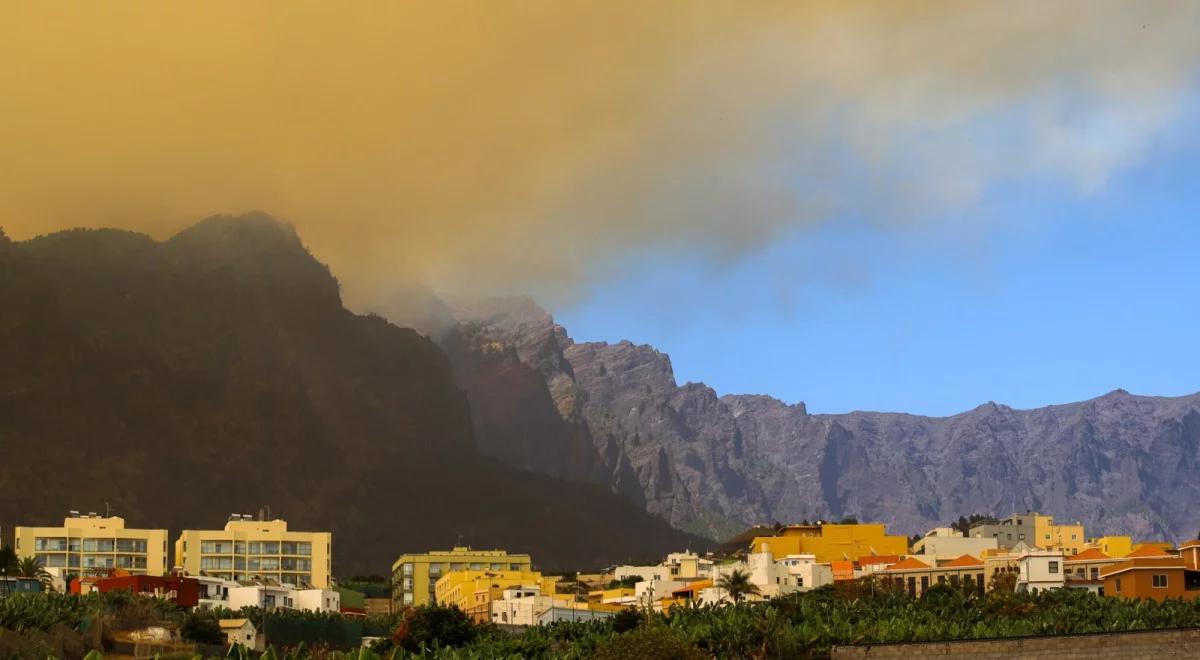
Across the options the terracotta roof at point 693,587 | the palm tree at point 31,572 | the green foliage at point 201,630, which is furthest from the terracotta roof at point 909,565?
the palm tree at point 31,572

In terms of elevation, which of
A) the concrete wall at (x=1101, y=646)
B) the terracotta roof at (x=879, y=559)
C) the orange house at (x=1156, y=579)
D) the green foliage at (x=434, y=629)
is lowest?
the concrete wall at (x=1101, y=646)

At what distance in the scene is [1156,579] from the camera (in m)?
141

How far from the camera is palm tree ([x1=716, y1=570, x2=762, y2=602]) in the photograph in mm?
159625

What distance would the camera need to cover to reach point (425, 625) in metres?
136

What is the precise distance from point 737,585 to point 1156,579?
Answer: 3553cm

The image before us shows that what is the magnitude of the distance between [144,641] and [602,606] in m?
64.5

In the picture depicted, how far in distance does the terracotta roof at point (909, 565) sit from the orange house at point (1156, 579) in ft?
100

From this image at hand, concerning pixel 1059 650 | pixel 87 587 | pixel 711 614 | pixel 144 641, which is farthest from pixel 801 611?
pixel 87 587

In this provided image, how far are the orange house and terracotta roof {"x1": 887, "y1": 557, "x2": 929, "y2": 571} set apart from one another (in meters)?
30.5

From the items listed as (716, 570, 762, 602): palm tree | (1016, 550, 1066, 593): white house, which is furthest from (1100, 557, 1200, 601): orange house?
(716, 570, 762, 602): palm tree

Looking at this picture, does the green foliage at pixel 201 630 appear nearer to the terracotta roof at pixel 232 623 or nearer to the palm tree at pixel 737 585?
the terracotta roof at pixel 232 623

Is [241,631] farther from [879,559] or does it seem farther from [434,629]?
[879,559]

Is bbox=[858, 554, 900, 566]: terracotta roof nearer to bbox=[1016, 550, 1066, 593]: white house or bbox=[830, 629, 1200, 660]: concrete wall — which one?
bbox=[1016, 550, 1066, 593]: white house

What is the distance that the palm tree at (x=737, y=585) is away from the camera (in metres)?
160
